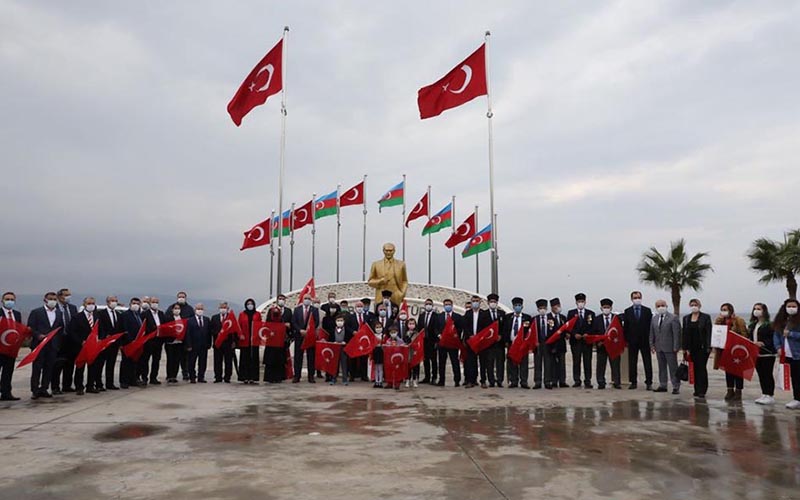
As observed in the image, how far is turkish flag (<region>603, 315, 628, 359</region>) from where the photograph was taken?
1129 cm

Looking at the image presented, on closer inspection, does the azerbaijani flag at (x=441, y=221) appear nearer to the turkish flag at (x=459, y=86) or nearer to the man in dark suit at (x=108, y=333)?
the turkish flag at (x=459, y=86)

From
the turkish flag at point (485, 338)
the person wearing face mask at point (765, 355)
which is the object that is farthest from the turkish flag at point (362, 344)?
the person wearing face mask at point (765, 355)

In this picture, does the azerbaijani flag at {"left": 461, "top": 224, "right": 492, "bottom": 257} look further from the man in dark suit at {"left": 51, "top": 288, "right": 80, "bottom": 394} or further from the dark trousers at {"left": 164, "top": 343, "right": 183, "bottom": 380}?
the man in dark suit at {"left": 51, "top": 288, "right": 80, "bottom": 394}

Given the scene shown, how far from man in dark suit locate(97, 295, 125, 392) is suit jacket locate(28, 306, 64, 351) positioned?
0.73 meters

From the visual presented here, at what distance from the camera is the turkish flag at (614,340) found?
1129 cm

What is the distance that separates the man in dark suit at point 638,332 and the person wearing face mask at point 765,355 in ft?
6.01

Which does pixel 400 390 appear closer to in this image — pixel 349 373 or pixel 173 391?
pixel 349 373

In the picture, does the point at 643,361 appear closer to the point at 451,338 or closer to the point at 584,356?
the point at 584,356

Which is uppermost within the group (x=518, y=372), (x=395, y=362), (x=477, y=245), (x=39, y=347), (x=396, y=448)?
(x=477, y=245)

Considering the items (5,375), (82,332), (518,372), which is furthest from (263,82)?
(518,372)

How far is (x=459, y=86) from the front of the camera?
674 inches

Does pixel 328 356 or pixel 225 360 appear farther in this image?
pixel 225 360

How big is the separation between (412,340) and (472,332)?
4.07ft

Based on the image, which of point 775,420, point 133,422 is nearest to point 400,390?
point 133,422
